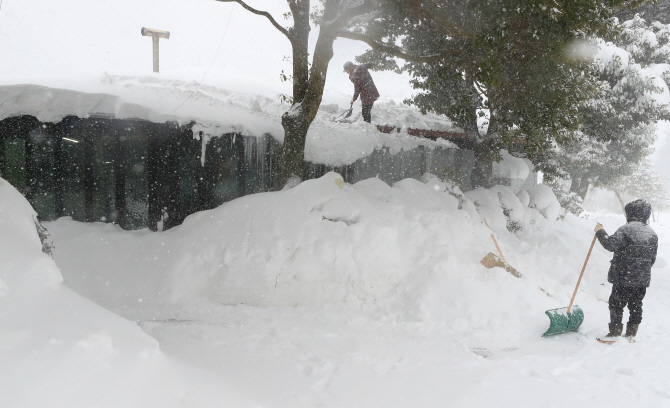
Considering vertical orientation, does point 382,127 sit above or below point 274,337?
above

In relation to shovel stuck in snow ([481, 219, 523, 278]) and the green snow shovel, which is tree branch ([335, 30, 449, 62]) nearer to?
shovel stuck in snow ([481, 219, 523, 278])

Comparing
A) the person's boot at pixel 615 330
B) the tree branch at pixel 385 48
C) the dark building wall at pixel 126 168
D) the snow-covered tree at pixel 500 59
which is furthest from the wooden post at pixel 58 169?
the person's boot at pixel 615 330

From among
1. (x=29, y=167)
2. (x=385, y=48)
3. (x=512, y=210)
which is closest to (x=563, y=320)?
(x=512, y=210)

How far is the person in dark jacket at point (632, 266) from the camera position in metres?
5.43

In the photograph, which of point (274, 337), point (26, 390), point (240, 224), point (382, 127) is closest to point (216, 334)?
point (274, 337)

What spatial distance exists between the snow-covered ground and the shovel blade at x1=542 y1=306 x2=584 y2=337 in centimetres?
11

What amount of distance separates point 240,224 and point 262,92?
6.32 m

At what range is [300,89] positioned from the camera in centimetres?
783

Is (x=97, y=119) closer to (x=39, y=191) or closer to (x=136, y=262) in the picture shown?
(x=39, y=191)

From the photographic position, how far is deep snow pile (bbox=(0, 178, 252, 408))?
6.93 feet

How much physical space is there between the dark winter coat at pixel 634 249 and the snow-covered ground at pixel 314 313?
2.50ft

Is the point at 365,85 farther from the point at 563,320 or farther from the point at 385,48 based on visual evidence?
the point at 563,320

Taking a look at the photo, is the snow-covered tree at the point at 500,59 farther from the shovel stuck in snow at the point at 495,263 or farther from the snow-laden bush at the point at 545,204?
the shovel stuck in snow at the point at 495,263

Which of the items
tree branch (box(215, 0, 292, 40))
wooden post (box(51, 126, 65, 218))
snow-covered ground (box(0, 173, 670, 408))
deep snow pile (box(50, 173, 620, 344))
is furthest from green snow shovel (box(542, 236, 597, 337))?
wooden post (box(51, 126, 65, 218))
